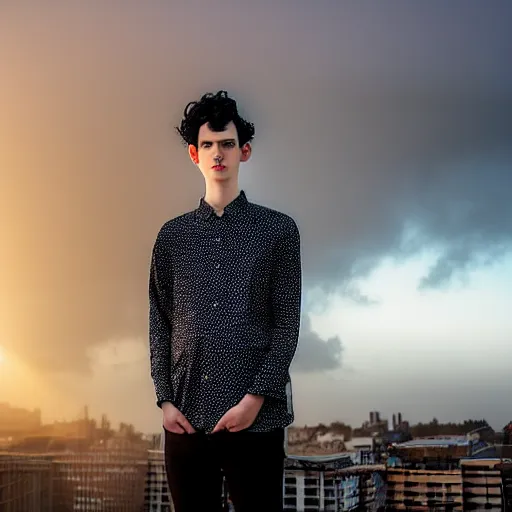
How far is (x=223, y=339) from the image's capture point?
1583 millimetres

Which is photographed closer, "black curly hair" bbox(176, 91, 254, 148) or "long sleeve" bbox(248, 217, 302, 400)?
"long sleeve" bbox(248, 217, 302, 400)

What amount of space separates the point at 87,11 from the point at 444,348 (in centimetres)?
196

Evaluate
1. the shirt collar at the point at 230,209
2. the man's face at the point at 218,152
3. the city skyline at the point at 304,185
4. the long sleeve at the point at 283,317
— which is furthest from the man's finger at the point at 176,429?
the city skyline at the point at 304,185

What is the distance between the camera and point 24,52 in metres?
3.23

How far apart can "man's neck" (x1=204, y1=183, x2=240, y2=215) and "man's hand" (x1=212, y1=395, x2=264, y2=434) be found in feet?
1.44

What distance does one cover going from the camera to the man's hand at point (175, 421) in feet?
5.12

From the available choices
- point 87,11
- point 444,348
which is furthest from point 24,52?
point 444,348

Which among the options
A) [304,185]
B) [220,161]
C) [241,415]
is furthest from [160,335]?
[304,185]

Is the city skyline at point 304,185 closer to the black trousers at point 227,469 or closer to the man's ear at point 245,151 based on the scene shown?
the man's ear at point 245,151

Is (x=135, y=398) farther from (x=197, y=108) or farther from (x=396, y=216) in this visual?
(x=197, y=108)

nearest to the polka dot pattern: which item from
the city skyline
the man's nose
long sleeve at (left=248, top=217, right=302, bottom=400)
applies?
long sleeve at (left=248, top=217, right=302, bottom=400)

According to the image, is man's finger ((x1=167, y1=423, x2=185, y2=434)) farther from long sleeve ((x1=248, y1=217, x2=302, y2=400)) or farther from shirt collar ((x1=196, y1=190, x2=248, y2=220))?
shirt collar ((x1=196, y1=190, x2=248, y2=220))

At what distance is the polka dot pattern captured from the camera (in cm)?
157

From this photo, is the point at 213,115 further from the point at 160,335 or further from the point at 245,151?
the point at 160,335
